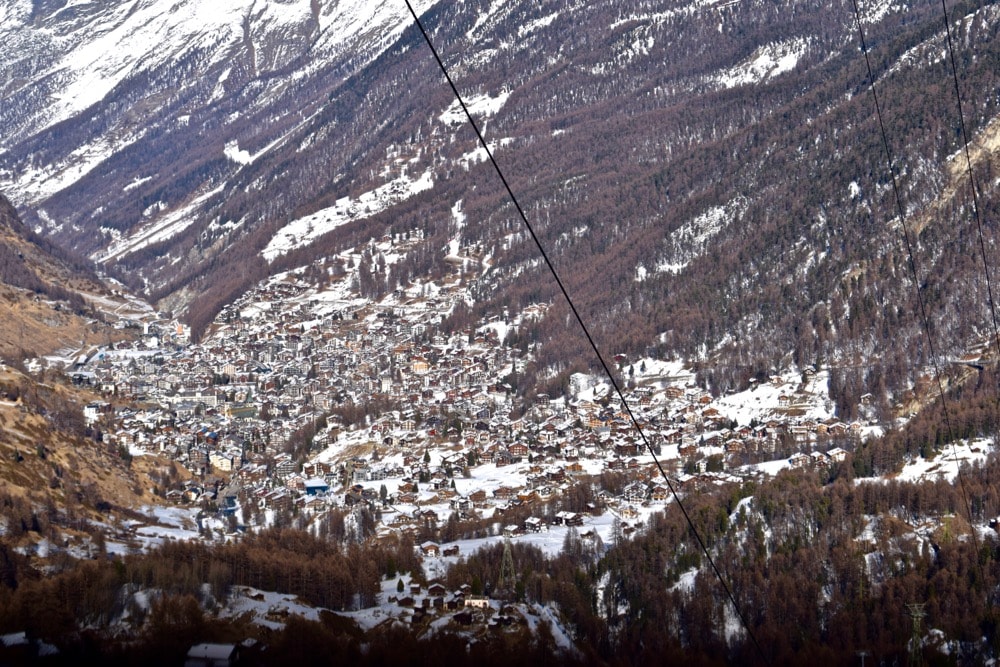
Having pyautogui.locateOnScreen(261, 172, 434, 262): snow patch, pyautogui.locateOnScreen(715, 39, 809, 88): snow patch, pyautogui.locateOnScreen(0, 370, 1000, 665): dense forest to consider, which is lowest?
pyautogui.locateOnScreen(0, 370, 1000, 665): dense forest

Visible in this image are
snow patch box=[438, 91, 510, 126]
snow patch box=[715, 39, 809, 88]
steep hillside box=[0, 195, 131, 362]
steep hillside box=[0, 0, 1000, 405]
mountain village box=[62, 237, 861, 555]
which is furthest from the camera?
snow patch box=[438, 91, 510, 126]

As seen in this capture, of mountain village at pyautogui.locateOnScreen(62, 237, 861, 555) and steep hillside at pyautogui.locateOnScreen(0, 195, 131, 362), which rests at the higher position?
steep hillside at pyautogui.locateOnScreen(0, 195, 131, 362)

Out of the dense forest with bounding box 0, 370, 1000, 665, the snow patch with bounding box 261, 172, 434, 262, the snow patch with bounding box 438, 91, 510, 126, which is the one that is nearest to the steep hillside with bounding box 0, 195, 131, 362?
the snow patch with bounding box 261, 172, 434, 262

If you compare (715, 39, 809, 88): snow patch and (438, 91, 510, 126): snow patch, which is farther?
(438, 91, 510, 126): snow patch

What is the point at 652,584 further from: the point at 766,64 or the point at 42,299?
the point at 766,64

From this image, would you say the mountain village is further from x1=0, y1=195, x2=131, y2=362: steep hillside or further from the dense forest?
the dense forest

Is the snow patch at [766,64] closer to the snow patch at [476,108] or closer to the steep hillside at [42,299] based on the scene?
the snow patch at [476,108]

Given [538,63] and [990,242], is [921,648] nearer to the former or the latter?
[990,242]

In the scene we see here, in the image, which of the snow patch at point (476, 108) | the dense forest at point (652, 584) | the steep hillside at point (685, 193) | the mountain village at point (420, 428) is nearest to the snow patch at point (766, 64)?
the steep hillside at point (685, 193)
